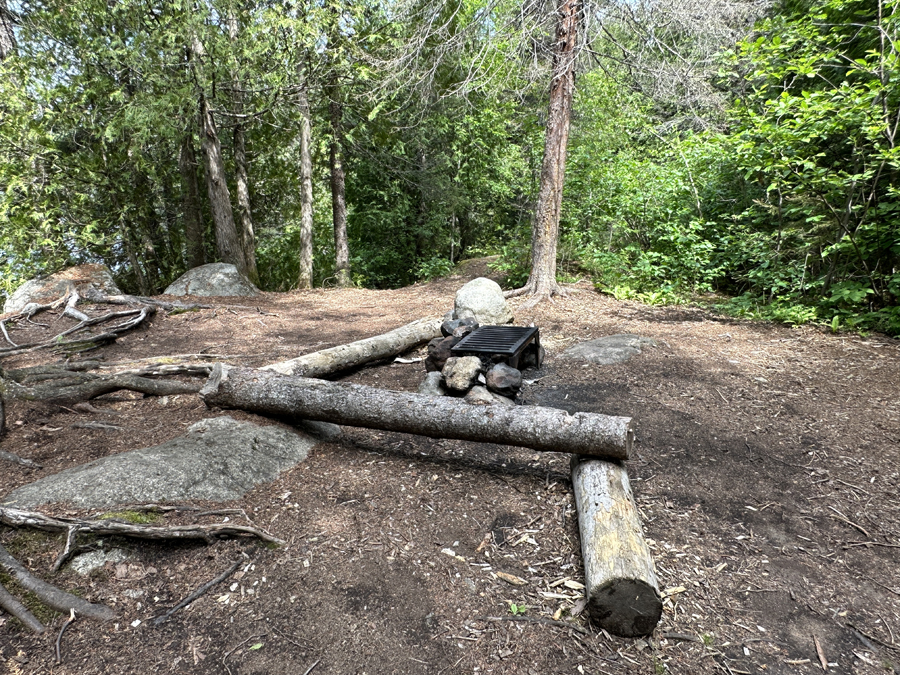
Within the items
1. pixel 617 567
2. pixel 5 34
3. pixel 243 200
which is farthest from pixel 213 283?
pixel 617 567

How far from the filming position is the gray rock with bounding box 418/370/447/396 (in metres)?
4.40

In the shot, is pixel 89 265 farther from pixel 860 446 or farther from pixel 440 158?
pixel 860 446

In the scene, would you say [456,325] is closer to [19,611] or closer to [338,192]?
[19,611]

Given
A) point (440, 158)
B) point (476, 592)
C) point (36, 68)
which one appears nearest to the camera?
point (476, 592)

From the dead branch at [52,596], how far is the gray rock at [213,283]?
8652 mm

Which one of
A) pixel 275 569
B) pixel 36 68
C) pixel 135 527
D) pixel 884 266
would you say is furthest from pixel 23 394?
pixel 884 266

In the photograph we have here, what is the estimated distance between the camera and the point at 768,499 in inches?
113

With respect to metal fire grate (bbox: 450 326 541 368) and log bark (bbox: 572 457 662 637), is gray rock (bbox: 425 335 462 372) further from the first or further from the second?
→ log bark (bbox: 572 457 662 637)

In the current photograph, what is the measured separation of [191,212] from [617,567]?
13932 millimetres

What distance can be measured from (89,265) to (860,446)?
1238 cm

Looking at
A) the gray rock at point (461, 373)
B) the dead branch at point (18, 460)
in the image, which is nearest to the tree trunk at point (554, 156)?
the gray rock at point (461, 373)

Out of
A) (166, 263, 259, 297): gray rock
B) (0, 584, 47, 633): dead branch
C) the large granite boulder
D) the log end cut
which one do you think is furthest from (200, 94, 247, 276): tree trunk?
the log end cut

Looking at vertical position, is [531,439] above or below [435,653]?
above

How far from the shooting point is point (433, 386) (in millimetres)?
4465
